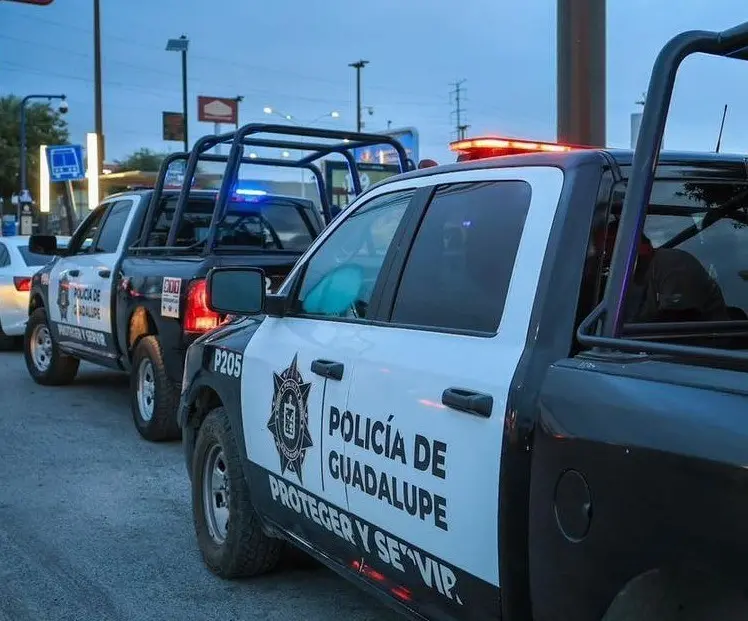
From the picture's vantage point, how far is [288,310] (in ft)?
12.7

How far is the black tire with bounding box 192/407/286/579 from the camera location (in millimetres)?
4074

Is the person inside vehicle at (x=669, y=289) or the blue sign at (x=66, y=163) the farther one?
the blue sign at (x=66, y=163)

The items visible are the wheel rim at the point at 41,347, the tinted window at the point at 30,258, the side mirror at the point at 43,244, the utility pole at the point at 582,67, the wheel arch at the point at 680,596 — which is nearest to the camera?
the wheel arch at the point at 680,596

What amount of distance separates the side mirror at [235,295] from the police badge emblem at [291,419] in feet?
1.20

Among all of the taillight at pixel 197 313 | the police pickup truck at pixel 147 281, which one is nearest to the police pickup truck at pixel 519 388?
the taillight at pixel 197 313

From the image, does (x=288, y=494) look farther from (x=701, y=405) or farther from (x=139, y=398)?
(x=139, y=398)

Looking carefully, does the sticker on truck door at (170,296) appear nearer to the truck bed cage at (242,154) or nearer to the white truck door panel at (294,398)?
the truck bed cage at (242,154)

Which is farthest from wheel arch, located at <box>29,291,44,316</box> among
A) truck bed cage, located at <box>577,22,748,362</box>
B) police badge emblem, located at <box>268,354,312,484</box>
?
truck bed cage, located at <box>577,22,748,362</box>

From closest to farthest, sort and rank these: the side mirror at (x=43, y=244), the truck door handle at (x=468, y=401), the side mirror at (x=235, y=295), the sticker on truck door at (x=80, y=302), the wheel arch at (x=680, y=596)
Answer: the wheel arch at (x=680, y=596) → the truck door handle at (x=468, y=401) → the side mirror at (x=235, y=295) → the sticker on truck door at (x=80, y=302) → the side mirror at (x=43, y=244)

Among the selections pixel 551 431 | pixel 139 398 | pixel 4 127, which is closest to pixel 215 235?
pixel 139 398

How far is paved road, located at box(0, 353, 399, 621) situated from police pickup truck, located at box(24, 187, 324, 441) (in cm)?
70

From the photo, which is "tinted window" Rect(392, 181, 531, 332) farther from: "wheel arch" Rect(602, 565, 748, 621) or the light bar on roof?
"wheel arch" Rect(602, 565, 748, 621)

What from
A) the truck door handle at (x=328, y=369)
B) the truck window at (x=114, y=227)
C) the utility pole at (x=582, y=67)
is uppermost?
the utility pole at (x=582, y=67)

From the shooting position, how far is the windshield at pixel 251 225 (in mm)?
7957
